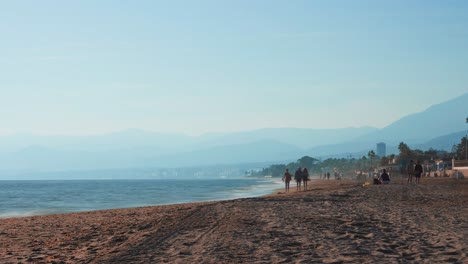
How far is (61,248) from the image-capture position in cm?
1271

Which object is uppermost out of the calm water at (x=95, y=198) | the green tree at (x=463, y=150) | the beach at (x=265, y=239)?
the green tree at (x=463, y=150)

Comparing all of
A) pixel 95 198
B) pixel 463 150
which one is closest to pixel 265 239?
pixel 95 198

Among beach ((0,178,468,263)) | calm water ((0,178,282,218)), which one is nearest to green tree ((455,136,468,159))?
calm water ((0,178,282,218))

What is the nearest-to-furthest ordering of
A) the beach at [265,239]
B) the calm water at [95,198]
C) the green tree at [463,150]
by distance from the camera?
1. the beach at [265,239]
2. the calm water at [95,198]
3. the green tree at [463,150]

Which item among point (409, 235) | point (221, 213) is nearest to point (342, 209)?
point (221, 213)

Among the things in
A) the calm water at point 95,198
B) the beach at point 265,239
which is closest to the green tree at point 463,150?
the calm water at point 95,198

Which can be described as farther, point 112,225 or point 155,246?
point 112,225

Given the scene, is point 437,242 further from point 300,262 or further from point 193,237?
point 193,237

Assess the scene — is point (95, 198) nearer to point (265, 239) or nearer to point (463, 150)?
point (265, 239)

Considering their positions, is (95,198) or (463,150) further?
(463,150)

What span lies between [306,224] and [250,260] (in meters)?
4.80

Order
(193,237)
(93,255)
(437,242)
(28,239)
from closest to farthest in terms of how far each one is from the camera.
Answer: (437,242)
(93,255)
(193,237)
(28,239)

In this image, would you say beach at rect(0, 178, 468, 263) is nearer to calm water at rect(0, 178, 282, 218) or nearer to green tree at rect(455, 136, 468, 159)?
calm water at rect(0, 178, 282, 218)

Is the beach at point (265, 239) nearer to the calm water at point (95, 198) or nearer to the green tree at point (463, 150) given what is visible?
the calm water at point (95, 198)
